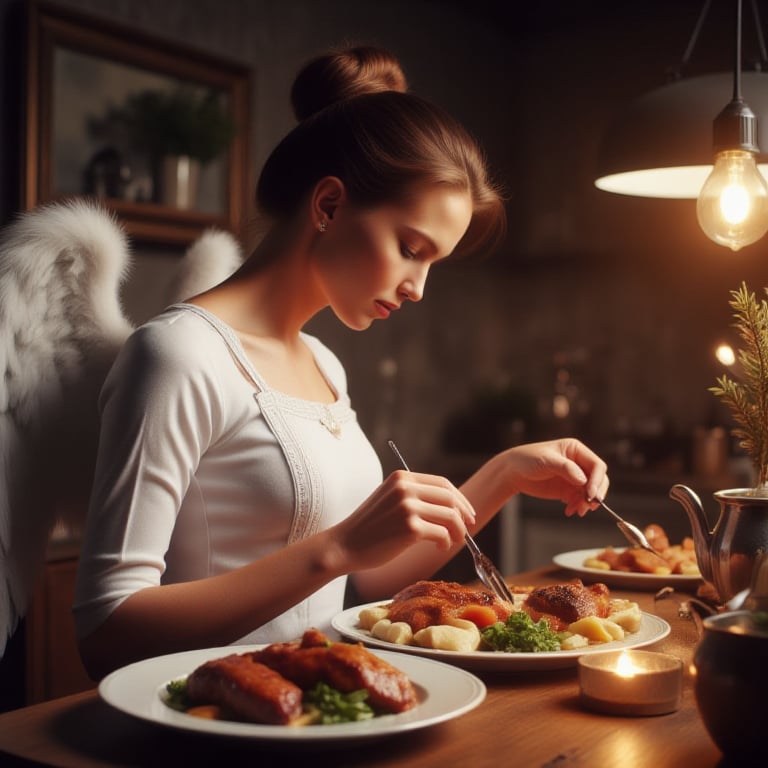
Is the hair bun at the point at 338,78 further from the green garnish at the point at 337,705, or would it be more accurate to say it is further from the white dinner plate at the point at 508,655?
the green garnish at the point at 337,705

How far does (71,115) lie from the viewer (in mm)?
2771

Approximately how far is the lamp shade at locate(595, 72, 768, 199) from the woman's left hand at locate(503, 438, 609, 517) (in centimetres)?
46

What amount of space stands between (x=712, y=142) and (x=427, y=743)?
104 centimetres

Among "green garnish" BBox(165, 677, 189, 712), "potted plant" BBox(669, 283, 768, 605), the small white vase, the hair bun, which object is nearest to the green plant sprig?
"potted plant" BBox(669, 283, 768, 605)

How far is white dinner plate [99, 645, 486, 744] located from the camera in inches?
30.7

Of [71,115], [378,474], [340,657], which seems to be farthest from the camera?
[71,115]

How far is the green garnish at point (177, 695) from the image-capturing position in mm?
864

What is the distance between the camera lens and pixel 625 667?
95cm

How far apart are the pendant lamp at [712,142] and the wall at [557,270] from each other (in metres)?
2.11

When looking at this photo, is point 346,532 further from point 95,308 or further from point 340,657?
point 95,308

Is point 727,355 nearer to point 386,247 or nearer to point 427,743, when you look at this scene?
point 386,247

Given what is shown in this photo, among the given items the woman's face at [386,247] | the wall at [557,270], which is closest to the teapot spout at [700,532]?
the woman's face at [386,247]

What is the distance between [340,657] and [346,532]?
0.26 m

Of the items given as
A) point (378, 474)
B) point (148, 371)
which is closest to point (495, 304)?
point (378, 474)
